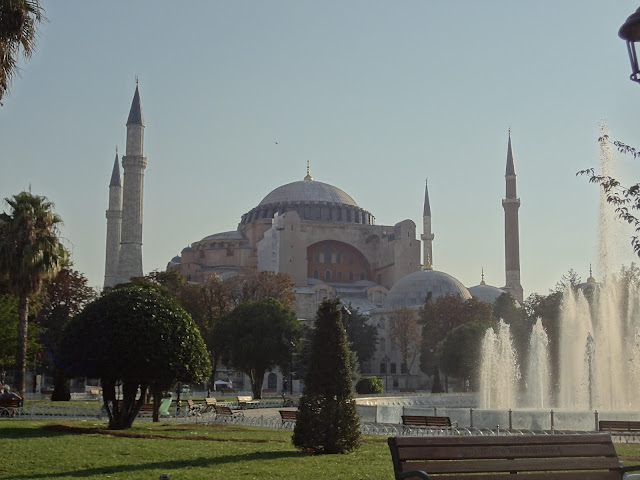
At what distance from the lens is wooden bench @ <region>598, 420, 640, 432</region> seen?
555 inches

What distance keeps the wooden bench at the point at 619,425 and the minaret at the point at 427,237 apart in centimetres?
5675

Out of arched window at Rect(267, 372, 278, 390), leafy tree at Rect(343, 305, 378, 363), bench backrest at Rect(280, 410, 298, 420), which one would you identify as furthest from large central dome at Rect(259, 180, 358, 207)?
bench backrest at Rect(280, 410, 298, 420)

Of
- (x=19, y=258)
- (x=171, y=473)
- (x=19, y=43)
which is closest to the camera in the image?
(x=171, y=473)

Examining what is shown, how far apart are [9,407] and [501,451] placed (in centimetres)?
1704

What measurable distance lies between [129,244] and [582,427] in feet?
133

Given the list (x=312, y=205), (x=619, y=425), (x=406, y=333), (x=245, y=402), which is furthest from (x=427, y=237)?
(x=619, y=425)

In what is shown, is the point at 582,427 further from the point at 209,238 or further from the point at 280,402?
the point at 209,238

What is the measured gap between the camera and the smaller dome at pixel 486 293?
6875 cm

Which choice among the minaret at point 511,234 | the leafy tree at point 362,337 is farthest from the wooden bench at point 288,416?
the minaret at point 511,234

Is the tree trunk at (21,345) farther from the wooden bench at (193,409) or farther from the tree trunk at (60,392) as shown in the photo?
the wooden bench at (193,409)

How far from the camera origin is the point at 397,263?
226 ft

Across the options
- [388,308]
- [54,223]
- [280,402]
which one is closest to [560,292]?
[280,402]

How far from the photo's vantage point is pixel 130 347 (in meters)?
14.6

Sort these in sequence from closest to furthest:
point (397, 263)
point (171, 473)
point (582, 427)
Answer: point (171, 473), point (582, 427), point (397, 263)
